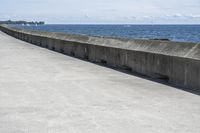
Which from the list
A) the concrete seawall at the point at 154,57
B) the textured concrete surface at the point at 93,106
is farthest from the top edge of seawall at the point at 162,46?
the textured concrete surface at the point at 93,106

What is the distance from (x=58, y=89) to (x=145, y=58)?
4.20 meters

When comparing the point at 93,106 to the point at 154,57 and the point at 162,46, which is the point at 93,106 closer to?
the point at 154,57

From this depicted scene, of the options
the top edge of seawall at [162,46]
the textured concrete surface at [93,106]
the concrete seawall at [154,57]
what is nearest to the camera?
the textured concrete surface at [93,106]

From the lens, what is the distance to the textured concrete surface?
697cm

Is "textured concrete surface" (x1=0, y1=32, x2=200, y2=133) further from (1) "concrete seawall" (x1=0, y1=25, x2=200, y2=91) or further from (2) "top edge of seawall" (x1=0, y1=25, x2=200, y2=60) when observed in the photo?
(2) "top edge of seawall" (x1=0, y1=25, x2=200, y2=60)

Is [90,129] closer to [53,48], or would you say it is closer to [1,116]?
[1,116]

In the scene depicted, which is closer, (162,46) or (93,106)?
(93,106)

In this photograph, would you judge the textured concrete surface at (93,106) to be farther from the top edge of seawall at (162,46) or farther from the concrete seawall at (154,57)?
the top edge of seawall at (162,46)

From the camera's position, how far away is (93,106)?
343 inches

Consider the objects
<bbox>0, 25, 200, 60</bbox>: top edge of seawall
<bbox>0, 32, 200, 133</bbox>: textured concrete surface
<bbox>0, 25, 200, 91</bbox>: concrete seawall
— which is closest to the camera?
<bbox>0, 32, 200, 133</bbox>: textured concrete surface

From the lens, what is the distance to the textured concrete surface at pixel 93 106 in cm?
697

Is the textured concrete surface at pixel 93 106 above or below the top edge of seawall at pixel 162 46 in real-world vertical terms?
below

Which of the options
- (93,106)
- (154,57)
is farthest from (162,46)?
(93,106)

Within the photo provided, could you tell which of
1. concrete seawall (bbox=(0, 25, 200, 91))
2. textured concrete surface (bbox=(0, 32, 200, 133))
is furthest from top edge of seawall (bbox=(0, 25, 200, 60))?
textured concrete surface (bbox=(0, 32, 200, 133))
